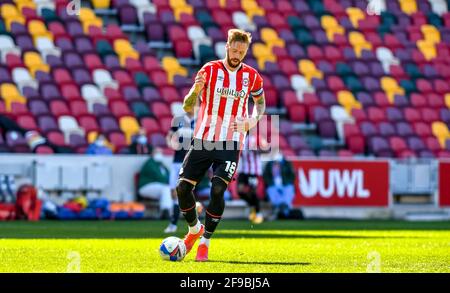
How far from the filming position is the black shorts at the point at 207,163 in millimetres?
11672

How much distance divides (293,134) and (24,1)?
7061 millimetres

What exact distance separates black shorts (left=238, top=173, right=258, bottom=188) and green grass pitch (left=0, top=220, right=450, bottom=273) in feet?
10.5

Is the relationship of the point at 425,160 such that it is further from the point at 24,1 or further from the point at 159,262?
the point at 159,262

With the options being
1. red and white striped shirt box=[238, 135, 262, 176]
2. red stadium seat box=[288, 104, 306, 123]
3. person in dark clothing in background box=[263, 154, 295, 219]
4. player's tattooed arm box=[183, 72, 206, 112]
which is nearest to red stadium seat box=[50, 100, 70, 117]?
red and white striped shirt box=[238, 135, 262, 176]

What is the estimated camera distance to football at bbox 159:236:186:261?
11.1 meters

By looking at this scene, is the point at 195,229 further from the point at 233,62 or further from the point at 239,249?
the point at 233,62

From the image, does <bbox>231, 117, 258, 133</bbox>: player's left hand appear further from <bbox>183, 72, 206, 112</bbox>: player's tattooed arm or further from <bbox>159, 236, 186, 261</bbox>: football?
<bbox>159, 236, 186, 261</bbox>: football

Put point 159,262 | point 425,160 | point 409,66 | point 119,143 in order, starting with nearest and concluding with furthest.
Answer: point 159,262, point 119,143, point 425,160, point 409,66

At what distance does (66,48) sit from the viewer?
87.2 ft

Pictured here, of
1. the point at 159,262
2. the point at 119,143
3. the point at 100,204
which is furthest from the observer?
the point at 119,143

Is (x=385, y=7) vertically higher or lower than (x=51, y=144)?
higher

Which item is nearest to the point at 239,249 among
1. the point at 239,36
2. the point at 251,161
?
the point at 239,36

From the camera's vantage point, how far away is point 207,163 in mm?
11734
